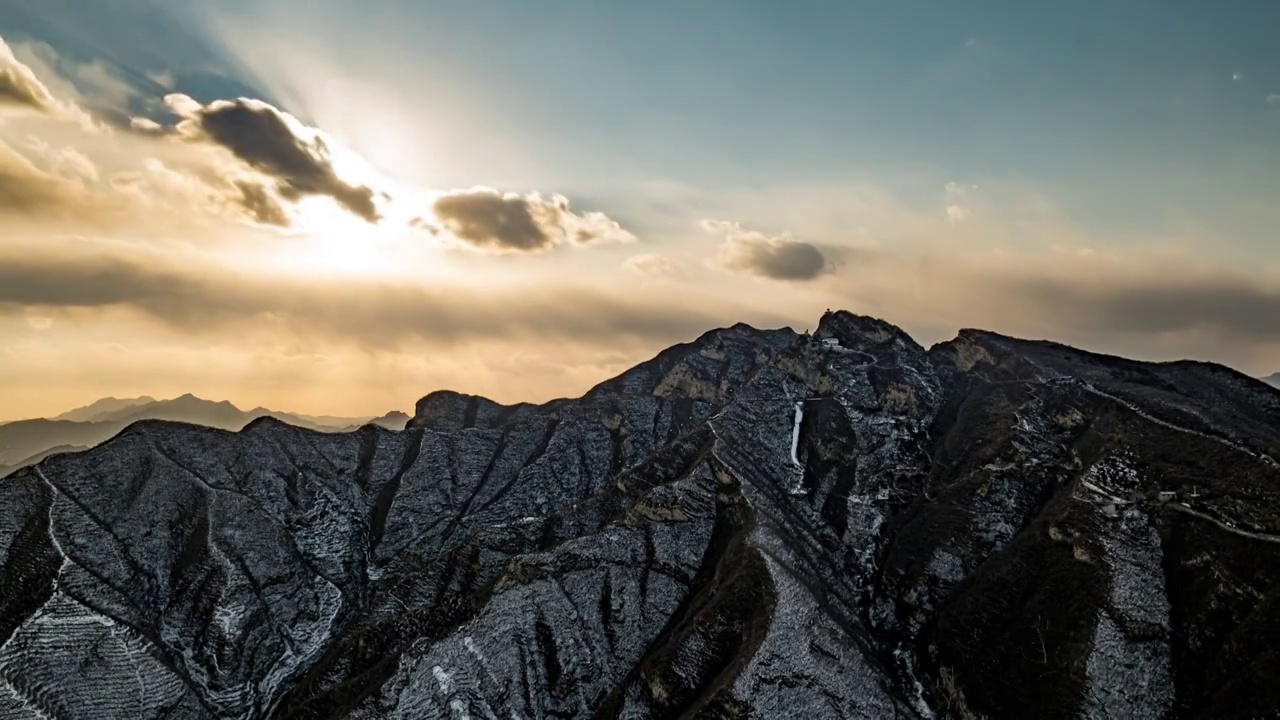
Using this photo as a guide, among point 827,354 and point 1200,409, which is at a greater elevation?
point 827,354

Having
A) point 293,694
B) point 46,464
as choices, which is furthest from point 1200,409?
point 46,464

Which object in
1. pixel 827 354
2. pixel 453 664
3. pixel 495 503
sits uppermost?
pixel 827 354

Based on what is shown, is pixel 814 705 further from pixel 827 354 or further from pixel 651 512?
pixel 827 354

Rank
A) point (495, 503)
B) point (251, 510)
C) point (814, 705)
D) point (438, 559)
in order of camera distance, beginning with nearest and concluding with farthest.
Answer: point (814, 705) → point (438, 559) → point (251, 510) → point (495, 503)

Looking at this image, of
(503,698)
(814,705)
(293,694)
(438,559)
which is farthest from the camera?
(438,559)

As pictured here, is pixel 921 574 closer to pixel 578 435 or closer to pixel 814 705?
pixel 814 705

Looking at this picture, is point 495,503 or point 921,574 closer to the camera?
point 921,574

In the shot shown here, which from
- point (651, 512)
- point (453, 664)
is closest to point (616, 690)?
point (453, 664)
